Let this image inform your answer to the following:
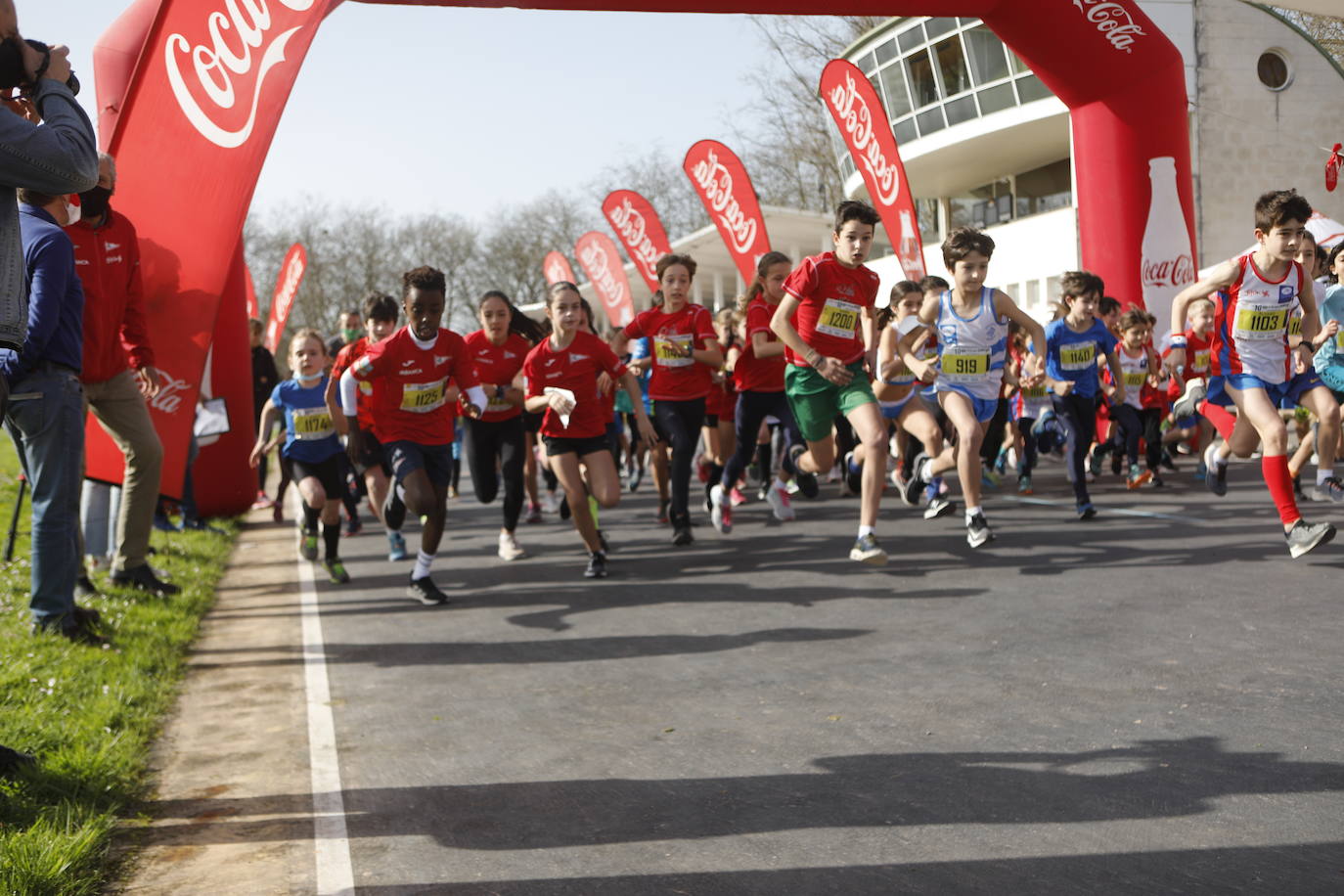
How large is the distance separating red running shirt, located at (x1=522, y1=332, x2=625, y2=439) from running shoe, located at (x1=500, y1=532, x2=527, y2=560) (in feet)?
4.20

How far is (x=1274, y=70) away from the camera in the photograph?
32031 mm

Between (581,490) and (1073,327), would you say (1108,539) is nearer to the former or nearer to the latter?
(1073,327)

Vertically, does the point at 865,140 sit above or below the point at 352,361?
above

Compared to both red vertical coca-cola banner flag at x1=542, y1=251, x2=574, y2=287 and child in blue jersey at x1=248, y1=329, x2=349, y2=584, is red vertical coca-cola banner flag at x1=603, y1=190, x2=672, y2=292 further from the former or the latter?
child in blue jersey at x1=248, y1=329, x2=349, y2=584

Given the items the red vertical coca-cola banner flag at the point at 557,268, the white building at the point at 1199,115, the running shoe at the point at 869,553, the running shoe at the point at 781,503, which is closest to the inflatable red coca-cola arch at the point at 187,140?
the running shoe at the point at 869,553

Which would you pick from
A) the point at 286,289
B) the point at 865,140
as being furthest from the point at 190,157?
the point at 286,289

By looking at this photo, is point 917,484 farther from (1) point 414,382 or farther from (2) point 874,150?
(2) point 874,150

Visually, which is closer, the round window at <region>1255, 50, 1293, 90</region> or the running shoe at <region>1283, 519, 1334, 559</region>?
the running shoe at <region>1283, 519, 1334, 559</region>

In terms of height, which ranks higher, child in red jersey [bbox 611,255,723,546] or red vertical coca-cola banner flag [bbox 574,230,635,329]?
red vertical coca-cola banner flag [bbox 574,230,635,329]

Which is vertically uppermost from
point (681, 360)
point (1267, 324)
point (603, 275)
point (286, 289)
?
point (286, 289)

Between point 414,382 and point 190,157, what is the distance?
188 centimetres

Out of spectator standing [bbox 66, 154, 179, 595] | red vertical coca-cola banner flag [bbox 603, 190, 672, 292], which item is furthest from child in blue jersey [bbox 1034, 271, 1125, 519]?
red vertical coca-cola banner flag [bbox 603, 190, 672, 292]

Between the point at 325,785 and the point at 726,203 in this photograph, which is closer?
the point at 325,785

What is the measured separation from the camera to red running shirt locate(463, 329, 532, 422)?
10219 millimetres
